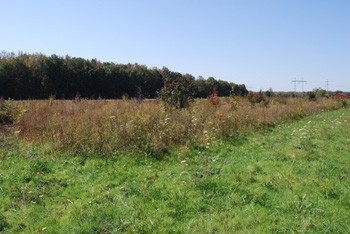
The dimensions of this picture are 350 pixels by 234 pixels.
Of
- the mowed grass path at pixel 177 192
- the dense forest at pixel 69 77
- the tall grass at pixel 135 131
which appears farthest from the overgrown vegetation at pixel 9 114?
the dense forest at pixel 69 77

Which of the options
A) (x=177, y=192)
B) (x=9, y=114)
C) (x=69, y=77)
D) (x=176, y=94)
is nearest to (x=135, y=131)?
(x=177, y=192)

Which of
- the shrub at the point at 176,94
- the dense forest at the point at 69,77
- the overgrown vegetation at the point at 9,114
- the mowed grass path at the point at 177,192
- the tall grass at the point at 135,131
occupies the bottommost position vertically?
the mowed grass path at the point at 177,192

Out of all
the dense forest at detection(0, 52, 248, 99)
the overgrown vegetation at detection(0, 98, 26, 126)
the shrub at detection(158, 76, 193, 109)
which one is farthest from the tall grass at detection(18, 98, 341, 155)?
the dense forest at detection(0, 52, 248, 99)

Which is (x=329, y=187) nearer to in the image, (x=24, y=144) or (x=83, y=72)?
(x=24, y=144)

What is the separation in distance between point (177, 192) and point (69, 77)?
38.8 meters

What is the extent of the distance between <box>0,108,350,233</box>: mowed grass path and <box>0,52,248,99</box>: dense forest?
75.9ft

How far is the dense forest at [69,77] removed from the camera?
3647 centimetres

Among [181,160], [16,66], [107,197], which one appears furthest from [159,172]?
[16,66]

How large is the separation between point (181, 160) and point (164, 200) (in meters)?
2.61

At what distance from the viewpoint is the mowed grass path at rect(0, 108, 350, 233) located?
451 cm

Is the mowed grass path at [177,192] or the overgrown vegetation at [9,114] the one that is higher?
the overgrown vegetation at [9,114]

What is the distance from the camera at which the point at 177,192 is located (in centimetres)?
563

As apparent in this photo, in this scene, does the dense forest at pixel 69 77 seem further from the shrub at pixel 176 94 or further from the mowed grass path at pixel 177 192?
the mowed grass path at pixel 177 192

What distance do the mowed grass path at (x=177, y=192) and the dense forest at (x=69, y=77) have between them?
910 inches
